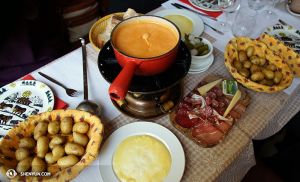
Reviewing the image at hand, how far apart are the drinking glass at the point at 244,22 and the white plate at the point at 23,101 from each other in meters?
1.28

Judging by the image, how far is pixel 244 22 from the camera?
1.27 metres

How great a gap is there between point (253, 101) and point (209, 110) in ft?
1.01

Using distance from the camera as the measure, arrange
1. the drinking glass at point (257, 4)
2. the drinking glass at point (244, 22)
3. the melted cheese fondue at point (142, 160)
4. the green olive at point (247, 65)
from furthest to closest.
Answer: the drinking glass at point (257, 4), the drinking glass at point (244, 22), the green olive at point (247, 65), the melted cheese fondue at point (142, 160)

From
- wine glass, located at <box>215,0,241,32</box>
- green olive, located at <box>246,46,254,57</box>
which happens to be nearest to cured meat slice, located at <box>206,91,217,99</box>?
green olive, located at <box>246,46,254,57</box>

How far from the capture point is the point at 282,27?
1.35 metres

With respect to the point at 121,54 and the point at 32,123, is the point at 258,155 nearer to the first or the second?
the point at 121,54

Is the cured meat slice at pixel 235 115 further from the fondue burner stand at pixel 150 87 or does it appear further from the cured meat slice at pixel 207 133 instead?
the fondue burner stand at pixel 150 87

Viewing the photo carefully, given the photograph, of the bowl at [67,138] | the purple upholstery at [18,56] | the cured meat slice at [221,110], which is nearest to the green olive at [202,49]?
the cured meat slice at [221,110]

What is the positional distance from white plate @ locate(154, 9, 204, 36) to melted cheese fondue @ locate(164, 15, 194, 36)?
26 millimetres

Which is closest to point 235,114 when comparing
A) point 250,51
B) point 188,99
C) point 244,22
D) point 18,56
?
point 188,99

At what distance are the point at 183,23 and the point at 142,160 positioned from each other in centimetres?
109

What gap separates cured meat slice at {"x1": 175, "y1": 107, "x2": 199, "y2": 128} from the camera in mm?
880

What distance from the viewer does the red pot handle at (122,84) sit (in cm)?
56

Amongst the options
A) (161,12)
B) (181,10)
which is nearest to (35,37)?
(161,12)
